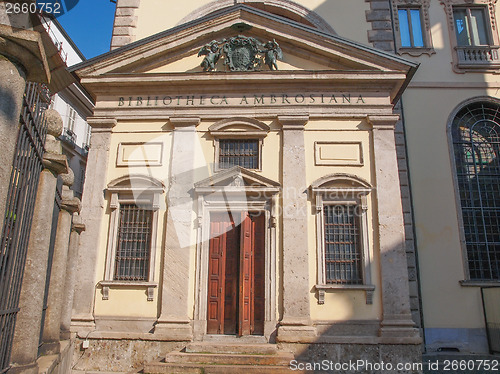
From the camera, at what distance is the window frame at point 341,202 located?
10.3 m

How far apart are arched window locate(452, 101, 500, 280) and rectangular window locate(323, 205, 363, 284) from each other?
4.03 m

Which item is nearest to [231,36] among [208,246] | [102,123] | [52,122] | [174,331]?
[102,123]

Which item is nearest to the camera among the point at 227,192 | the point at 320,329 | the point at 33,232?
the point at 33,232

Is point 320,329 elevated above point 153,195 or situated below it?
below

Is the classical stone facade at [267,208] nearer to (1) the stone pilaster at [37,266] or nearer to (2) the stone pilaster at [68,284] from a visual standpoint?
(2) the stone pilaster at [68,284]

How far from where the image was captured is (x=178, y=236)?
1072cm

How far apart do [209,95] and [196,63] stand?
1.10 meters

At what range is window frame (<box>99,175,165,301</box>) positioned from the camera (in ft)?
35.0

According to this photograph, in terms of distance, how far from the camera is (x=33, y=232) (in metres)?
5.31

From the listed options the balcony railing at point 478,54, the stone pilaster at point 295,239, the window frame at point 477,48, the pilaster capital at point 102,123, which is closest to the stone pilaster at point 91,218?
the pilaster capital at point 102,123

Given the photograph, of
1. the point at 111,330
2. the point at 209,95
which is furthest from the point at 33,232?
→ the point at 209,95

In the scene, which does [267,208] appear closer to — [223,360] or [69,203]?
[223,360]

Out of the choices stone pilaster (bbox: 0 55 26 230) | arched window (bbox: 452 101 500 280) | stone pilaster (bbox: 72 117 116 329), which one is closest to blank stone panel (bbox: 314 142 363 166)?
arched window (bbox: 452 101 500 280)

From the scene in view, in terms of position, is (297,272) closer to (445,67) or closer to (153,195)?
(153,195)
